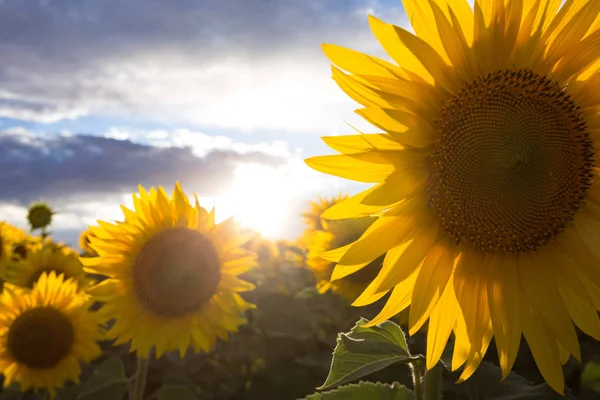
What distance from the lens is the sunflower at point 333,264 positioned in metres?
4.99

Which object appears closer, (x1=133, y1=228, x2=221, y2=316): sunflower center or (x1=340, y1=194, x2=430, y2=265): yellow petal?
(x1=340, y1=194, x2=430, y2=265): yellow petal

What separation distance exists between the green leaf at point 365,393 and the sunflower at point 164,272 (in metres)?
2.28

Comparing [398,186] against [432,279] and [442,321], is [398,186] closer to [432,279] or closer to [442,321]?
[432,279]

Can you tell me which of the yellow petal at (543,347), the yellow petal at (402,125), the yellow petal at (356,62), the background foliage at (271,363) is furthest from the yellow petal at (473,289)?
the background foliage at (271,363)

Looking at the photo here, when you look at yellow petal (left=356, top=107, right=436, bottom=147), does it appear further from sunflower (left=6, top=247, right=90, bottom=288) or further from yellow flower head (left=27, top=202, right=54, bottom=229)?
yellow flower head (left=27, top=202, right=54, bottom=229)

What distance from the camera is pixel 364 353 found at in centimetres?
218

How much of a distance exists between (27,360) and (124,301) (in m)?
1.40

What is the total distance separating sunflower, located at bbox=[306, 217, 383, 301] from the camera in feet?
16.4

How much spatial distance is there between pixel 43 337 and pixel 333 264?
286cm

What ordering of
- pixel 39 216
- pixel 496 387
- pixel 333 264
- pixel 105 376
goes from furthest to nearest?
1. pixel 39 216
2. pixel 333 264
3. pixel 105 376
4. pixel 496 387

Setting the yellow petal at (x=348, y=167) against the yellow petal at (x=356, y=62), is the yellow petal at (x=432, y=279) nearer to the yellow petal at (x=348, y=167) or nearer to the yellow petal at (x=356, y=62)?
the yellow petal at (x=348, y=167)

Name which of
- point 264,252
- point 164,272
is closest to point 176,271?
point 164,272

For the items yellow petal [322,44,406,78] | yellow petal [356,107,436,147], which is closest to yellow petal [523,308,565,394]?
yellow petal [356,107,436,147]

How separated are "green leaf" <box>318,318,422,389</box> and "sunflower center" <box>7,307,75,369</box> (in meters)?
3.90
